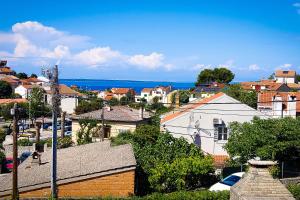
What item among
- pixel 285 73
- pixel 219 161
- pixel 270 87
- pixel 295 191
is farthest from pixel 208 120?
pixel 285 73

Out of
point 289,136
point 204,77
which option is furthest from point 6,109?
point 289,136

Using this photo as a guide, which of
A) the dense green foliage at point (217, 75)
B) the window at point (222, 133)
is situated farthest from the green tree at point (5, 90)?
the window at point (222, 133)

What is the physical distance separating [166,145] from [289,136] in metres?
7.33

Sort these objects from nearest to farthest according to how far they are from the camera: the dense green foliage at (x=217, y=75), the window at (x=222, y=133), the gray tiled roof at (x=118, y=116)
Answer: the window at (x=222, y=133) → the gray tiled roof at (x=118, y=116) → the dense green foliage at (x=217, y=75)

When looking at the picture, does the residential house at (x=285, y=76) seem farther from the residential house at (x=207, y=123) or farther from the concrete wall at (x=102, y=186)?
the concrete wall at (x=102, y=186)

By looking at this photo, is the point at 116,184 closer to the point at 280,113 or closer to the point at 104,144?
the point at 104,144

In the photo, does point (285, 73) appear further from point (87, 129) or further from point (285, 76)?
point (87, 129)

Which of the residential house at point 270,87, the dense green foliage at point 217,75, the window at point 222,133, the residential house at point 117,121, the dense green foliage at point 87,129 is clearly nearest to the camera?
the window at point 222,133

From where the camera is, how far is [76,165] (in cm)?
2164

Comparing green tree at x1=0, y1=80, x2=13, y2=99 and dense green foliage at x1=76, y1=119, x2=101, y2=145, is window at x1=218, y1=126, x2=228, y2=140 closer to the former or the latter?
dense green foliage at x1=76, y1=119, x2=101, y2=145

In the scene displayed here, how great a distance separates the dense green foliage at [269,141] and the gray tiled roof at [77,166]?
6780mm

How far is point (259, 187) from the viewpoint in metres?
8.44

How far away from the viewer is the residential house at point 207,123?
113 feet

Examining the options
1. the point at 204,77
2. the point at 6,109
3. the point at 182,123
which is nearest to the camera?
the point at 182,123
